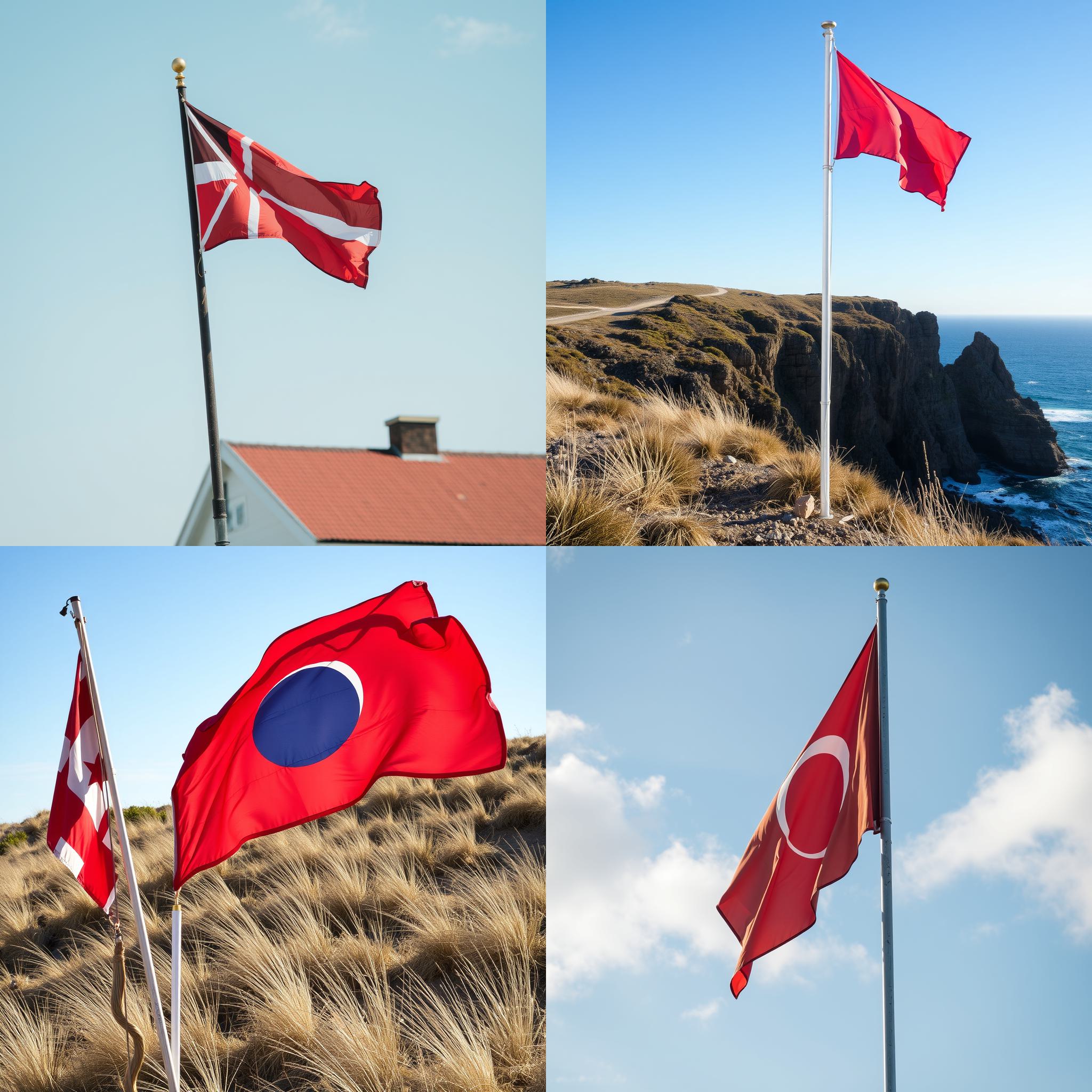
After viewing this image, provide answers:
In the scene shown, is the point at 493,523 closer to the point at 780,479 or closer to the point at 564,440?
the point at 564,440

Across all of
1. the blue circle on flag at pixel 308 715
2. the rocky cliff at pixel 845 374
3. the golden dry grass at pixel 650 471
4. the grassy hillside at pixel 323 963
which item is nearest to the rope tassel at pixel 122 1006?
the blue circle on flag at pixel 308 715

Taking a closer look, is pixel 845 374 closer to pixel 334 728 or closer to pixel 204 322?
pixel 204 322

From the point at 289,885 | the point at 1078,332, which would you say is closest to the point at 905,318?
the point at 1078,332

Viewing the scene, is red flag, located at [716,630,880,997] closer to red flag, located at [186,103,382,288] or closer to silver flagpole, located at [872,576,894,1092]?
silver flagpole, located at [872,576,894,1092]

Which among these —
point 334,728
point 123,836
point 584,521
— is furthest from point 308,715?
point 584,521

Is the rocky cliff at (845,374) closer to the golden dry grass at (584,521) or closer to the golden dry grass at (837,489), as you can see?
the golden dry grass at (837,489)

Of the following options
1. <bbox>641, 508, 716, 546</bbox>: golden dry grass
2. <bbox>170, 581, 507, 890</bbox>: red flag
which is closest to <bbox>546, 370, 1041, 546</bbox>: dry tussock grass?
<bbox>641, 508, 716, 546</bbox>: golden dry grass
